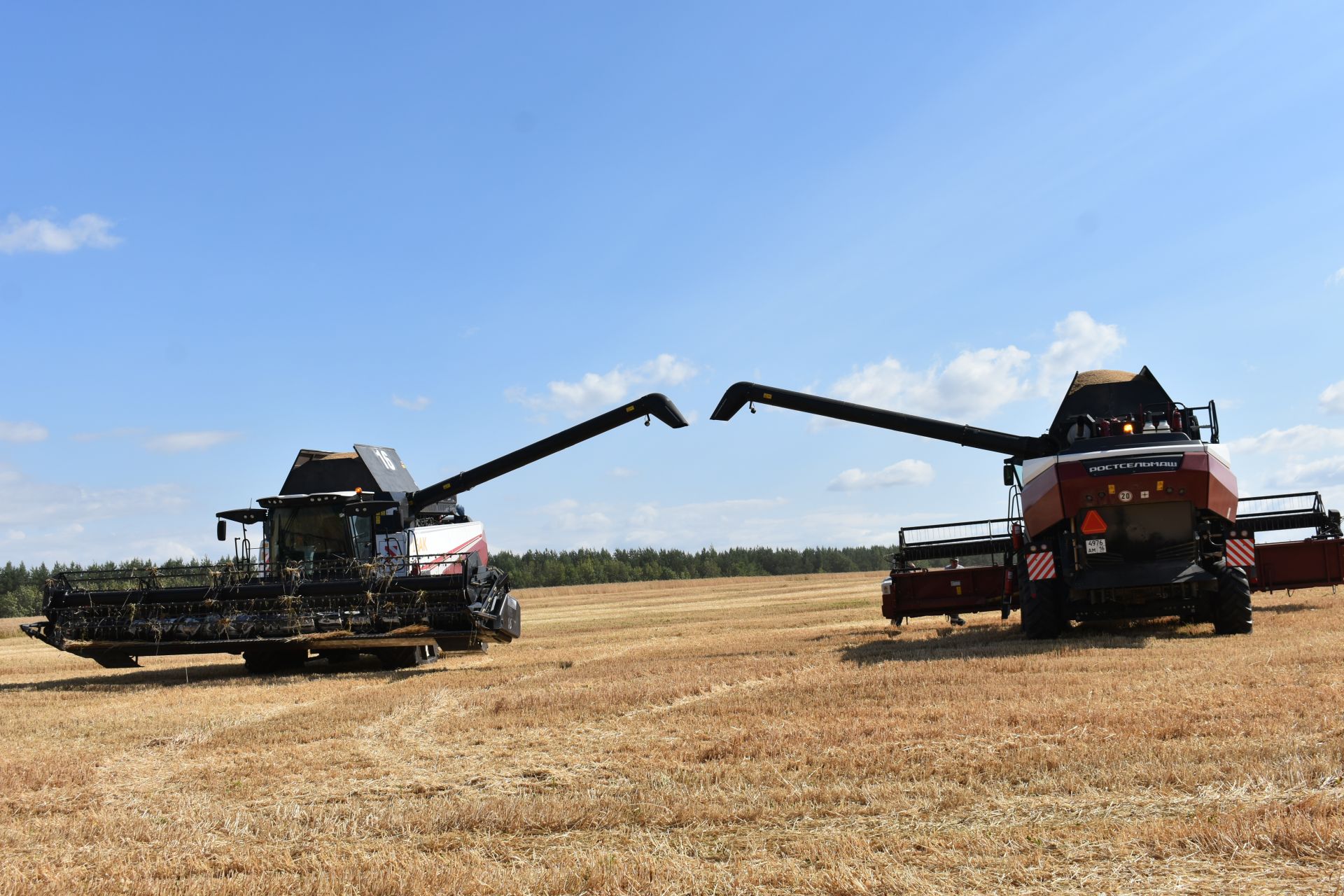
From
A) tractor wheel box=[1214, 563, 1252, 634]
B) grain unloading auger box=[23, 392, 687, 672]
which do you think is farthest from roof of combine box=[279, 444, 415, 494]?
tractor wheel box=[1214, 563, 1252, 634]

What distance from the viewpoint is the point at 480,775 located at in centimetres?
689

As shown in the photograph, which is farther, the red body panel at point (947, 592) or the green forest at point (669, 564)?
the green forest at point (669, 564)

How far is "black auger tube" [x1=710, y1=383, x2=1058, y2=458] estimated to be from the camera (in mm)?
16922

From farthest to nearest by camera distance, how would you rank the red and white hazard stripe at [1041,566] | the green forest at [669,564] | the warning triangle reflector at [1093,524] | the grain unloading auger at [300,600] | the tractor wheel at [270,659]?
the green forest at [669,564]
the tractor wheel at [270,659]
the grain unloading auger at [300,600]
the red and white hazard stripe at [1041,566]
the warning triangle reflector at [1093,524]

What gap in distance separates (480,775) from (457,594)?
8166mm

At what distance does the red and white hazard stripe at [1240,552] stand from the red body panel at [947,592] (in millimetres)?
4050

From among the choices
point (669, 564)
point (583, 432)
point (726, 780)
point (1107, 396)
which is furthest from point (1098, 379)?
point (669, 564)

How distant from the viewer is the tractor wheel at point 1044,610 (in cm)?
1398

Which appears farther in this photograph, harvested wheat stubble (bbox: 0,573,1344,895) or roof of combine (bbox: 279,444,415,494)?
roof of combine (bbox: 279,444,415,494)

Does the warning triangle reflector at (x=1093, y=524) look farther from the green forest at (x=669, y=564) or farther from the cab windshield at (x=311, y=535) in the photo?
the green forest at (x=669, y=564)

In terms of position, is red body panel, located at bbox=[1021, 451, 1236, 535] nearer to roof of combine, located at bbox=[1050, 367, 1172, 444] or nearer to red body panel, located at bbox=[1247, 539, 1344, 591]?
roof of combine, located at bbox=[1050, 367, 1172, 444]

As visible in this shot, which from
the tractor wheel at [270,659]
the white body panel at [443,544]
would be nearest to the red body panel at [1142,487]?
the white body panel at [443,544]

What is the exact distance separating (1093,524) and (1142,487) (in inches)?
30.0

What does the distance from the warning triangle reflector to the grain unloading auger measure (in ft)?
26.6
